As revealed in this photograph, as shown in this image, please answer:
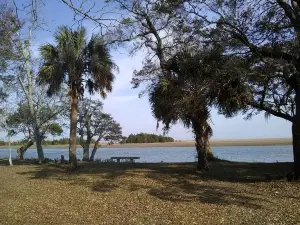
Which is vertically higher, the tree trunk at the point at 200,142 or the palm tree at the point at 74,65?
the palm tree at the point at 74,65

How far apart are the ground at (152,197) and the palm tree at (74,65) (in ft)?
13.3

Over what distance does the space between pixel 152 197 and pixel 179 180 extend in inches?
93.5

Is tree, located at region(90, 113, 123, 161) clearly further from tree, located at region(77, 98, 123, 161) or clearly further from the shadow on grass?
the shadow on grass

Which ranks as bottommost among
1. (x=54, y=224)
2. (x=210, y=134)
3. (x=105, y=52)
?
(x=54, y=224)

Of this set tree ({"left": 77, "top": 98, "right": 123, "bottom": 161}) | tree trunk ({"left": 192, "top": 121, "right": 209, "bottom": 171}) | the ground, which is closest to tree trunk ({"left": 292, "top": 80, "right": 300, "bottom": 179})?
the ground

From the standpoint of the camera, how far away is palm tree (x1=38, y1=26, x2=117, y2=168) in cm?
1792

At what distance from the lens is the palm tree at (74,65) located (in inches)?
706

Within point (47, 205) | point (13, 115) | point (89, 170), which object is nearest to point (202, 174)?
point (89, 170)

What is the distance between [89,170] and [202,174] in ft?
15.8

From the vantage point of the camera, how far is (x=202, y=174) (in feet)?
48.0

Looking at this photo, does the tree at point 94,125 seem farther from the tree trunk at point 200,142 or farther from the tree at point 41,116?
the tree trunk at point 200,142

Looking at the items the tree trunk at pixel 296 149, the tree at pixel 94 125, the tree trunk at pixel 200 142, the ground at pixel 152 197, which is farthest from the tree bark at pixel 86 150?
the tree trunk at pixel 296 149

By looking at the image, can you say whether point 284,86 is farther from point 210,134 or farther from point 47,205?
point 47,205

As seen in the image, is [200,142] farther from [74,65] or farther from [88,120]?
[88,120]
